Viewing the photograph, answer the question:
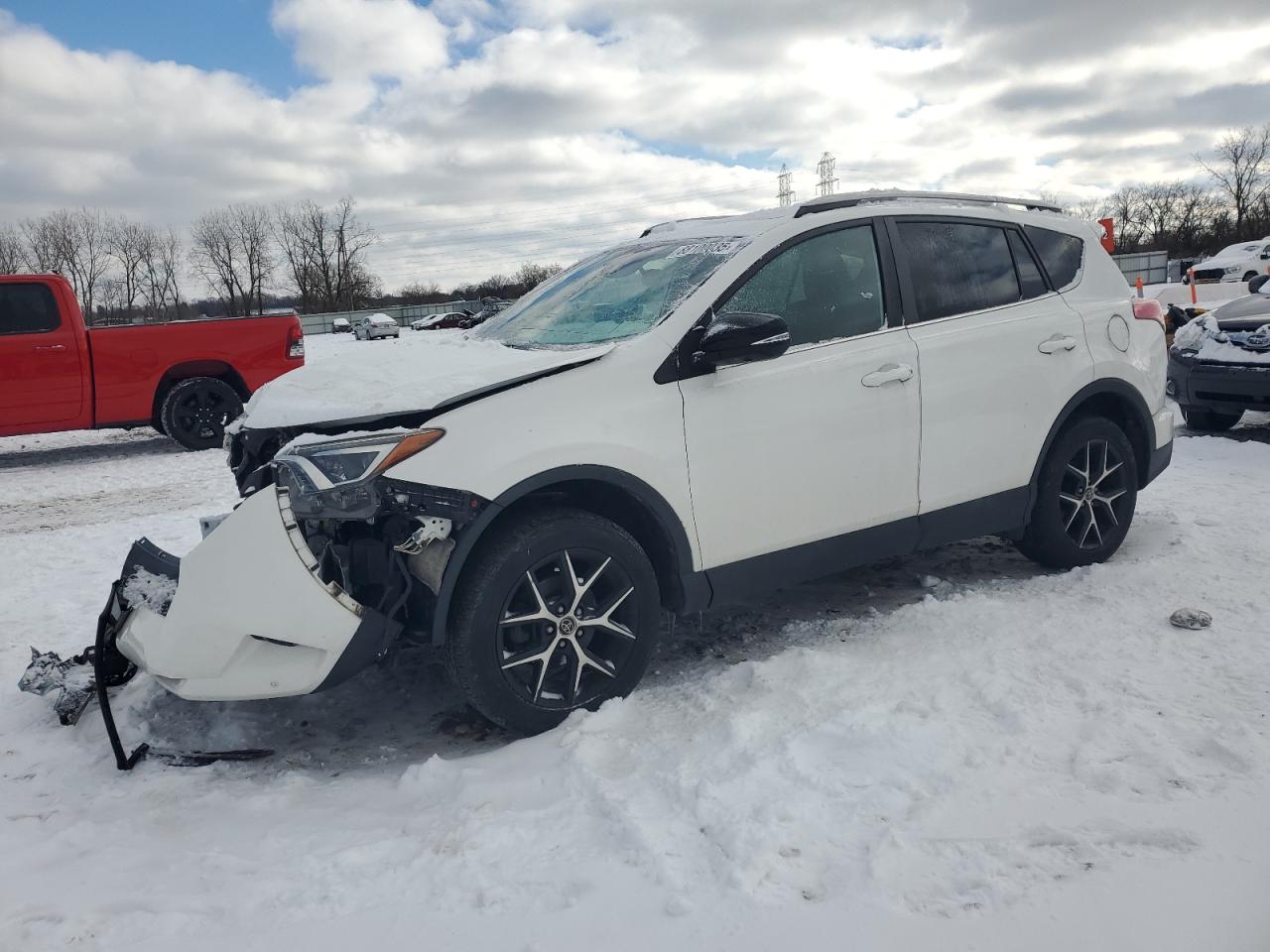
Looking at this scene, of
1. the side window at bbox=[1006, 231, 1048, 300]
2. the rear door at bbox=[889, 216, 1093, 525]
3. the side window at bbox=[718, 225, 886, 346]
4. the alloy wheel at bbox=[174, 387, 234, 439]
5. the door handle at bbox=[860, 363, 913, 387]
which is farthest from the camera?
the alloy wheel at bbox=[174, 387, 234, 439]

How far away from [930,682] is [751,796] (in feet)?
3.50

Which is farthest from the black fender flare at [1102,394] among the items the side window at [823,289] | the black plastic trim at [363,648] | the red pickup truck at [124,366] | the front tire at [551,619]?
the red pickup truck at [124,366]

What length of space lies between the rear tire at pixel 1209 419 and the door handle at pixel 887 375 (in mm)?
5903

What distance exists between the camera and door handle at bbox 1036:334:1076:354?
445 centimetres

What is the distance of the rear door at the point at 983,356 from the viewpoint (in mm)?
4109

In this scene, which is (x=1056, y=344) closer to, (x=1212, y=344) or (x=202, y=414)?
(x=1212, y=344)

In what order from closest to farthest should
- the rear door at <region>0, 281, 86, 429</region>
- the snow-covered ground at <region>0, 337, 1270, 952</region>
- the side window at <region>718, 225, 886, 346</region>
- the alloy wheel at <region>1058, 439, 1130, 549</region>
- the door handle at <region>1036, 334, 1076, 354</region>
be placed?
the snow-covered ground at <region>0, 337, 1270, 952</region>
the side window at <region>718, 225, 886, 346</region>
the door handle at <region>1036, 334, 1076, 354</region>
the alloy wheel at <region>1058, 439, 1130, 549</region>
the rear door at <region>0, 281, 86, 429</region>

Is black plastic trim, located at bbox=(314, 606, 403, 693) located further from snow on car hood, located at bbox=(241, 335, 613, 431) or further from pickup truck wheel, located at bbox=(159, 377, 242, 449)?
pickup truck wheel, located at bbox=(159, 377, 242, 449)

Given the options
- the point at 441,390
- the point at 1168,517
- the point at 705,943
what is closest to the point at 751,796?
the point at 705,943

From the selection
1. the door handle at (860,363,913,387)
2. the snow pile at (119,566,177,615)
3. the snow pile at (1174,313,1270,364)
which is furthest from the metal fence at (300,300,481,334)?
the snow pile at (119,566,177,615)

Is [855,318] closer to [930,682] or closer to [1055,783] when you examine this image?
[930,682]

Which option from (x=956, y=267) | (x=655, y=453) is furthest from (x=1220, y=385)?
(x=655, y=453)

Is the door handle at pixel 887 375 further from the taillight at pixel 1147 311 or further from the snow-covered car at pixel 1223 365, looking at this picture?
the snow-covered car at pixel 1223 365

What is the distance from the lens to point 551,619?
3.20 m
